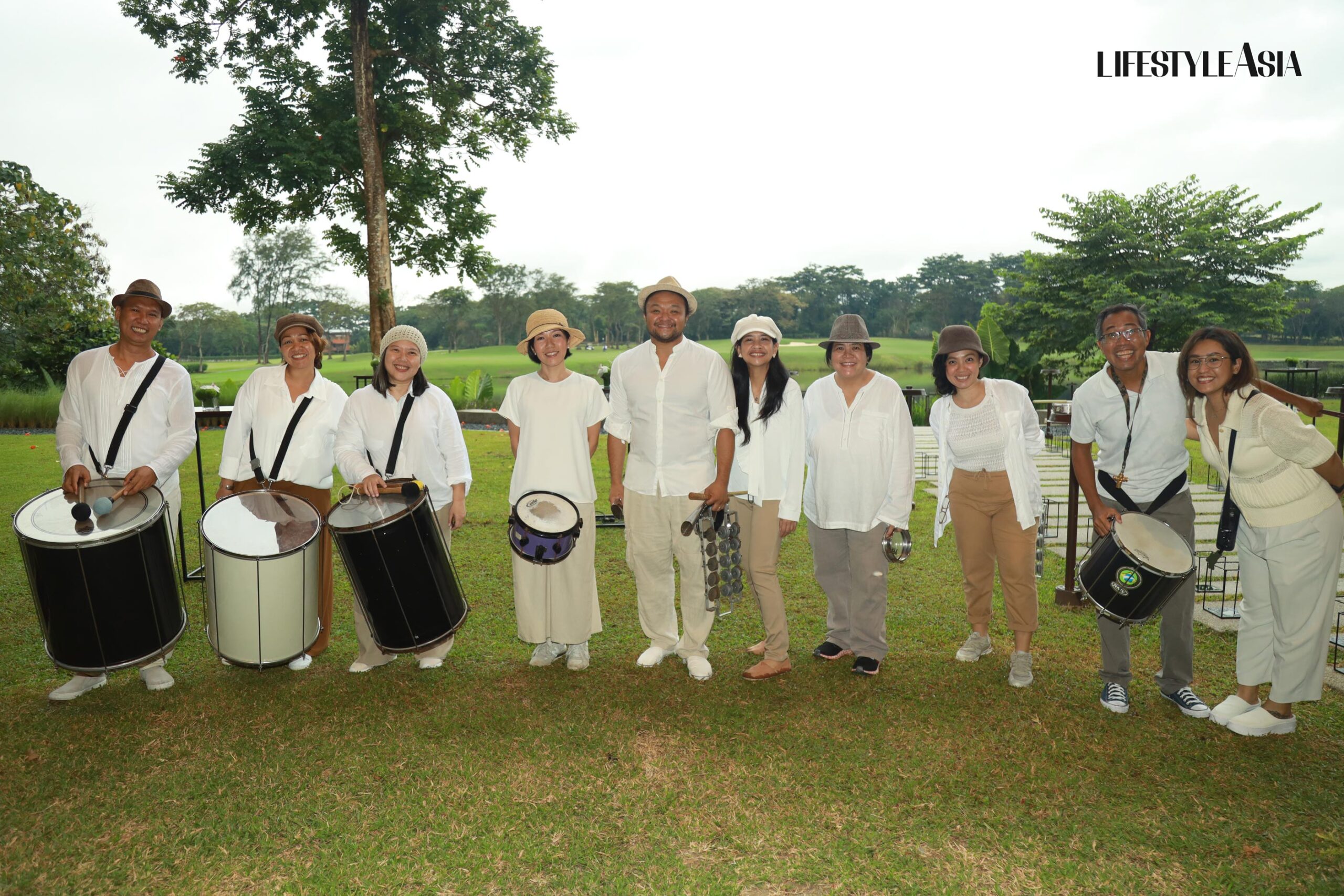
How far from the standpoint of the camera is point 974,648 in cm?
461

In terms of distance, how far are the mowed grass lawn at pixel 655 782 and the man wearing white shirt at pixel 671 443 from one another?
A: 514mm

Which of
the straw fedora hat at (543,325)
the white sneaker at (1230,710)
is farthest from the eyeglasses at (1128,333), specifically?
the straw fedora hat at (543,325)

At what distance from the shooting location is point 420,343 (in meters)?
4.44

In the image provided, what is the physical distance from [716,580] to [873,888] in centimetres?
177

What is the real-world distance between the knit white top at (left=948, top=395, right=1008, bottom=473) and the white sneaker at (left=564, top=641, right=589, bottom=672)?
7.26 ft

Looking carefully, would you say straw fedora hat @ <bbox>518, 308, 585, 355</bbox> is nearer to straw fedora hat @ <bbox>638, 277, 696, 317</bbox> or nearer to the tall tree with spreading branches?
straw fedora hat @ <bbox>638, 277, 696, 317</bbox>

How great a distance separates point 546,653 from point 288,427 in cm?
180

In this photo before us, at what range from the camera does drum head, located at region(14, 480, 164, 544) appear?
3.57 meters

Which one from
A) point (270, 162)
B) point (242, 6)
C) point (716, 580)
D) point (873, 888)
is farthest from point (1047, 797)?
point (242, 6)

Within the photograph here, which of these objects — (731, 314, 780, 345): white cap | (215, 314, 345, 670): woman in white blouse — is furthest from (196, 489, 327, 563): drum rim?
(731, 314, 780, 345): white cap

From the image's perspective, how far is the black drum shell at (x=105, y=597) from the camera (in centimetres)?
357

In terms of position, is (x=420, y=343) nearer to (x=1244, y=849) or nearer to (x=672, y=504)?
(x=672, y=504)

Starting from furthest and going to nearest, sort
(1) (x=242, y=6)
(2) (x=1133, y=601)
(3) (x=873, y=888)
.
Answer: (1) (x=242, y=6), (2) (x=1133, y=601), (3) (x=873, y=888)

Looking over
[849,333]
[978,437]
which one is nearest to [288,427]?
[849,333]
